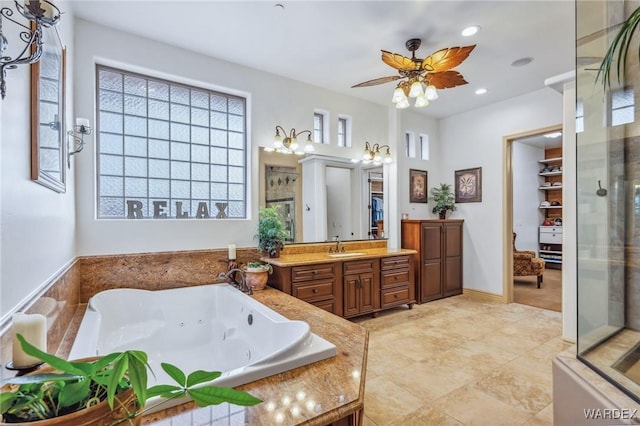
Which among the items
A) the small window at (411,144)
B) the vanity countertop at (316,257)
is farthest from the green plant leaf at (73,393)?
the small window at (411,144)

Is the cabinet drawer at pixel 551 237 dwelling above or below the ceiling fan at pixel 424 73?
below

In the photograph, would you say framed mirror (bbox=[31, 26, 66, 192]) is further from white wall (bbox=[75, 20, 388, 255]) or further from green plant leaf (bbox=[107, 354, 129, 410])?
green plant leaf (bbox=[107, 354, 129, 410])

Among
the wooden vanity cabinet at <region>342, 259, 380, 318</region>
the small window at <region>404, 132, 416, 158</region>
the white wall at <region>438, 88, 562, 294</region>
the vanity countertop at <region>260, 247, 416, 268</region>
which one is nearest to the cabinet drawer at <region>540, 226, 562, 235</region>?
the white wall at <region>438, 88, 562, 294</region>

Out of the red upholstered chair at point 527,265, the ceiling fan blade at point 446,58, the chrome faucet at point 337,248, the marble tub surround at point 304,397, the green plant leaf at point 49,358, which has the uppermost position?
the ceiling fan blade at point 446,58

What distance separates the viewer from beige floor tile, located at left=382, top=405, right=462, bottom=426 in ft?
6.17

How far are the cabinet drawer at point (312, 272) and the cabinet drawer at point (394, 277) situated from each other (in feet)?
2.72

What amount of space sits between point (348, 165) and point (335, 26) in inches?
74.1

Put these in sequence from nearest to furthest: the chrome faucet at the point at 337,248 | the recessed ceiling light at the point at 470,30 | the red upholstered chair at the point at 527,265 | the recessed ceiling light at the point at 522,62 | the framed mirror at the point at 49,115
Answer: the framed mirror at the point at 49,115, the recessed ceiling light at the point at 470,30, the recessed ceiling light at the point at 522,62, the chrome faucet at the point at 337,248, the red upholstered chair at the point at 527,265

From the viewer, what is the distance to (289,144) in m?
3.67

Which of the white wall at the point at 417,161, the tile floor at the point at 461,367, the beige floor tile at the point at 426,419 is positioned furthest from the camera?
the white wall at the point at 417,161

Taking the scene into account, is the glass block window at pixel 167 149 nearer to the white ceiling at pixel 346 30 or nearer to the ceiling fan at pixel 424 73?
the white ceiling at pixel 346 30

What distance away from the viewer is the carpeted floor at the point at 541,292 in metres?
4.42

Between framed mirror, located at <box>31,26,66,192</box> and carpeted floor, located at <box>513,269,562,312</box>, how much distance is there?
218 inches

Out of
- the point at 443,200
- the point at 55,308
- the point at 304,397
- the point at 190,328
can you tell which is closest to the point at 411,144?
the point at 443,200
